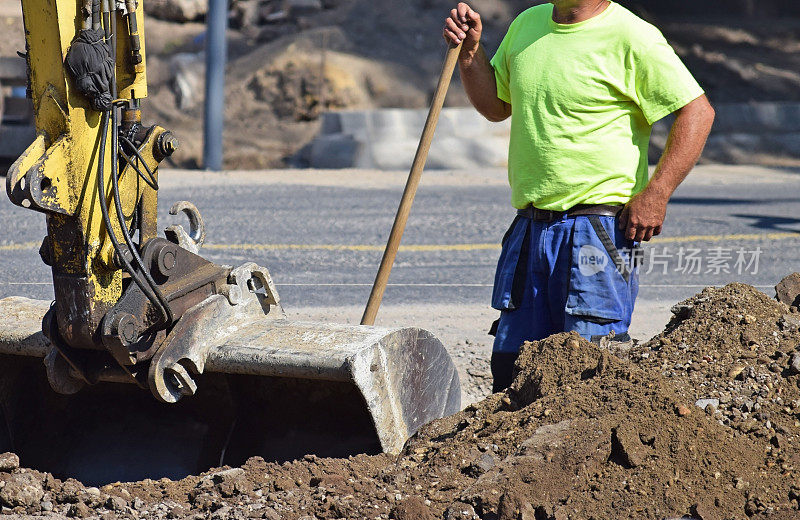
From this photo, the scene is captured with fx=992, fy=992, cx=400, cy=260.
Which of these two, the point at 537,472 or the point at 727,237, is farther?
the point at 727,237

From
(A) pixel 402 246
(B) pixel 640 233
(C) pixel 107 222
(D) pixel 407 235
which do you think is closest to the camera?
(C) pixel 107 222

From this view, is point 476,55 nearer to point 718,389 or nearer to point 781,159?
point 718,389

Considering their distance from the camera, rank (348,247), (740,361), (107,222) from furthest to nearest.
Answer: (348,247), (740,361), (107,222)

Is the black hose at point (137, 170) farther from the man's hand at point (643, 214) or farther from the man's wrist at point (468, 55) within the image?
the man's hand at point (643, 214)

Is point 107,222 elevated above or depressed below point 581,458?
above

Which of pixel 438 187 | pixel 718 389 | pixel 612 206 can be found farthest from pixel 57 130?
pixel 438 187

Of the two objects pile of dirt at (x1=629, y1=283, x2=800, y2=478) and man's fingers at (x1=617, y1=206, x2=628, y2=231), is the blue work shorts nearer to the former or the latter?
man's fingers at (x1=617, y1=206, x2=628, y2=231)

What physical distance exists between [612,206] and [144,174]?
5.28 feet

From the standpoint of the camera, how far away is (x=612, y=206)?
3.52 meters

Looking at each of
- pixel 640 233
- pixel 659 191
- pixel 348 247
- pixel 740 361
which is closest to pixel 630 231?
pixel 640 233

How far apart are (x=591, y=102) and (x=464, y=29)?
0.60m

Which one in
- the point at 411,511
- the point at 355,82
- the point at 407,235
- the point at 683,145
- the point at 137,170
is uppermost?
the point at 683,145

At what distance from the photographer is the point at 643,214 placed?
135 inches

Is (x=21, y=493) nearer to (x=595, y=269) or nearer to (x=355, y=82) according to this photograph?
(x=595, y=269)
